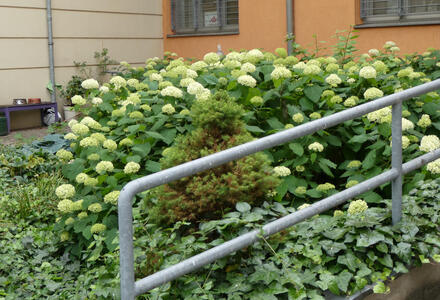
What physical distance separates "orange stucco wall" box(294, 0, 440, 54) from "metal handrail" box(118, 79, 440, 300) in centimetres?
563

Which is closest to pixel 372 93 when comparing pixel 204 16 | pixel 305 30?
pixel 305 30

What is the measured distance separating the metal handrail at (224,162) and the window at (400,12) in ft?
19.0

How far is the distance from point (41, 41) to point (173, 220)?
27.4 ft

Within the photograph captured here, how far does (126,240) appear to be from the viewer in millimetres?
2230

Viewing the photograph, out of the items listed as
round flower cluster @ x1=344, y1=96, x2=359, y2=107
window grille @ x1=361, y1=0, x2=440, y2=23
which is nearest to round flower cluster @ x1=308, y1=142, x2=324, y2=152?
round flower cluster @ x1=344, y1=96, x2=359, y2=107

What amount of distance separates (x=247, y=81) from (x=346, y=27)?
216 inches

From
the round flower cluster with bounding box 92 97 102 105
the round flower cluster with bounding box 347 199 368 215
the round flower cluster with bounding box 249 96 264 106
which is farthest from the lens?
the round flower cluster with bounding box 92 97 102 105

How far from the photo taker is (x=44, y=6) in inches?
417

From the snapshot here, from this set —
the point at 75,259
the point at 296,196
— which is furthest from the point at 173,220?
the point at 75,259

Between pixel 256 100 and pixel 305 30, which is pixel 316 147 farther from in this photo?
pixel 305 30

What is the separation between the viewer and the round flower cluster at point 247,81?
4.61m

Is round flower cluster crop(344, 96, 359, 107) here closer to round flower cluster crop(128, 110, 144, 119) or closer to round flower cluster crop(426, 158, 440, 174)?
round flower cluster crop(426, 158, 440, 174)

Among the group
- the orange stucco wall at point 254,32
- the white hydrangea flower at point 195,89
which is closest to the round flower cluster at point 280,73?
the white hydrangea flower at point 195,89

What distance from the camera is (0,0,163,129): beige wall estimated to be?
400 inches
